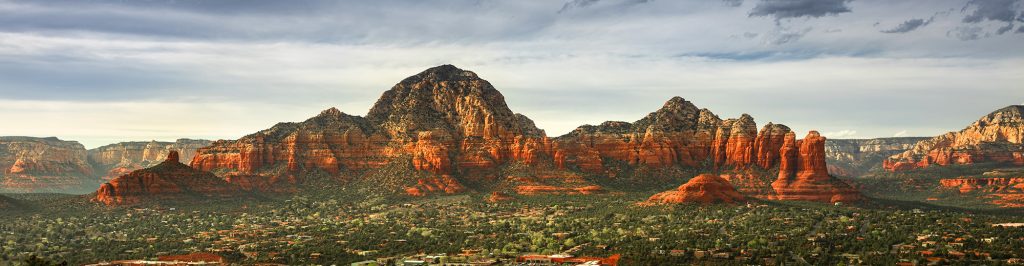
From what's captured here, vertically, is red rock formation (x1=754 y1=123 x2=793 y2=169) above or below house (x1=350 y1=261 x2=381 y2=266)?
above

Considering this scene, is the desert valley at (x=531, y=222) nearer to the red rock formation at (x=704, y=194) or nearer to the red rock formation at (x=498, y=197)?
the red rock formation at (x=704, y=194)

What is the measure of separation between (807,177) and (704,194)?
3354 cm

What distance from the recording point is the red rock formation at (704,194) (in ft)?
518

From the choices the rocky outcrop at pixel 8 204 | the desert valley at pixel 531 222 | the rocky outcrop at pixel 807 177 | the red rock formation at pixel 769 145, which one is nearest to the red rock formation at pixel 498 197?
the desert valley at pixel 531 222

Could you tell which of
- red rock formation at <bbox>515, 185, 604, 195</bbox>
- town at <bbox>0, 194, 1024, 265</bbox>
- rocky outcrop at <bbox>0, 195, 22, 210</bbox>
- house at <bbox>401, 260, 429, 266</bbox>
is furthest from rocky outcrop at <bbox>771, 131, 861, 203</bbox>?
rocky outcrop at <bbox>0, 195, 22, 210</bbox>

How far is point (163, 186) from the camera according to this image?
7160 inches

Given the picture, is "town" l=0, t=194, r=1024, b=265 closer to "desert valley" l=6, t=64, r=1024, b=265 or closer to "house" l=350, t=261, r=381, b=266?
"desert valley" l=6, t=64, r=1024, b=265

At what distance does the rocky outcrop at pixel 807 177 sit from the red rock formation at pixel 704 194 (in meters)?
20.4

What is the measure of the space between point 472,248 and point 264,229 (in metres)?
43.5

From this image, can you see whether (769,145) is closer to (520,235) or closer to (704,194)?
(704,194)

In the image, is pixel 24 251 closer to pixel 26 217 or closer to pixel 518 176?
pixel 26 217

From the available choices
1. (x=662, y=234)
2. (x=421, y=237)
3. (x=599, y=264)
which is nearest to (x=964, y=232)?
(x=662, y=234)

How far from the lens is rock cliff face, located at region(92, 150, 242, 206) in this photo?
581 ft

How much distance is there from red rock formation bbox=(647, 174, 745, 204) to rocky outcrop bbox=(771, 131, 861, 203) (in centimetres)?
2042
